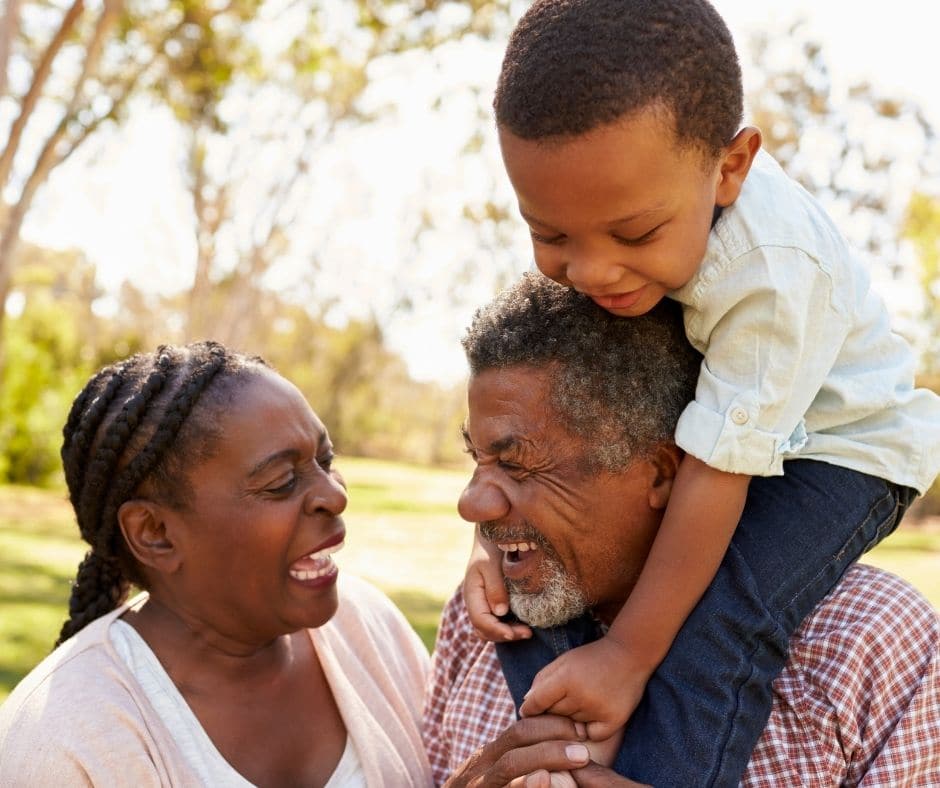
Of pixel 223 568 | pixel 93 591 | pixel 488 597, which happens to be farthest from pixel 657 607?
pixel 93 591

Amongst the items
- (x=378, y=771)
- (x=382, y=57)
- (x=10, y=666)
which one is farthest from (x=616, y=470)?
(x=382, y=57)

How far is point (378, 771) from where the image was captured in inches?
128

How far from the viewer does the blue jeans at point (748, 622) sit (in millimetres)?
2559

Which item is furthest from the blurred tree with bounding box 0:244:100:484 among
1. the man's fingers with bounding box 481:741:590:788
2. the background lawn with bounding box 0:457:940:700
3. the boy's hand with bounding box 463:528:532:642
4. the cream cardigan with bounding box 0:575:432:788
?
the man's fingers with bounding box 481:741:590:788

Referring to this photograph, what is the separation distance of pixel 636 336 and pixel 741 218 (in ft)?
1.49

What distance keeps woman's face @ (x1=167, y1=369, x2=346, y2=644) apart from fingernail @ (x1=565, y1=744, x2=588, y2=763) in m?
0.93

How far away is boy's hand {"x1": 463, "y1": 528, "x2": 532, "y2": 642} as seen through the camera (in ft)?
9.86

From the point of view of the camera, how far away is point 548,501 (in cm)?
293

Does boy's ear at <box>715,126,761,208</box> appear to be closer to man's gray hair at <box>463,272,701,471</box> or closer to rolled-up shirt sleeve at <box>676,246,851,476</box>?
rolled-up shirt sleeve at <box>676,246,851,476</box>

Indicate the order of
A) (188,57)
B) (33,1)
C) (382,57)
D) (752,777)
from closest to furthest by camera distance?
(752,777)
(33,1)
(188,57)
(382,57)

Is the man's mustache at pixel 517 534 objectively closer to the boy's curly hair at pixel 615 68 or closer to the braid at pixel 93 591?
the boy's curly hair at pixel 615 68

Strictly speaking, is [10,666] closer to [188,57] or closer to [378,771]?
[378,771]

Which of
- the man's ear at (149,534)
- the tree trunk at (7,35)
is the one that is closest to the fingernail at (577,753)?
the man's ear at (149,534)

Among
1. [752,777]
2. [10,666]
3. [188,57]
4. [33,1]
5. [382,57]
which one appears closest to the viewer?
[752,777]
